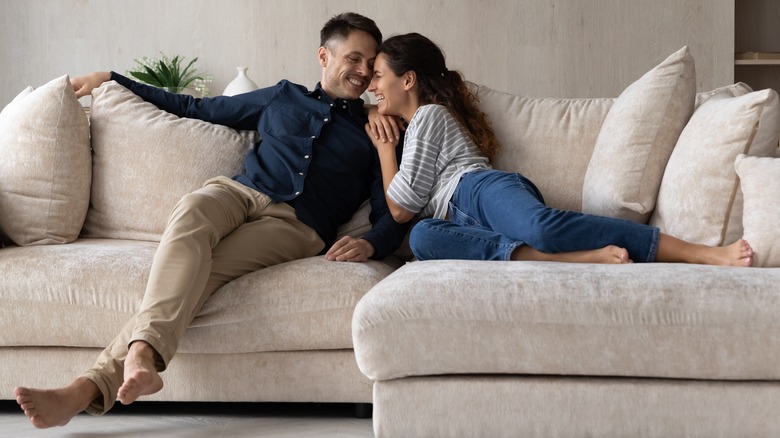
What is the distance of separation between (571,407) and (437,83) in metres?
1.15

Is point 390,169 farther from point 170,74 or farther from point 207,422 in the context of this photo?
point 170,74

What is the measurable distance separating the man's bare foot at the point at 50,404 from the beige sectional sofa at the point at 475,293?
273 mm

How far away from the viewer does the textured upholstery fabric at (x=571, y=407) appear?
5.37 feet

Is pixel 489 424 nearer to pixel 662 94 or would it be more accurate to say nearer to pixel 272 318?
pixel 272 318

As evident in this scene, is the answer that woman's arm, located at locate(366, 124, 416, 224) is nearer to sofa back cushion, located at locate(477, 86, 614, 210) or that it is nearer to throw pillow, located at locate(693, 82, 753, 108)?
sofa back cushion, located at locate(477, 86, 614, 210)

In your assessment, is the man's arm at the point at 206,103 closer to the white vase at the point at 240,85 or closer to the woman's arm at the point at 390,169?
the woman's arm at the point at 390,169

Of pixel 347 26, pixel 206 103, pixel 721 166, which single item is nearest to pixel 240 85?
pixel 206 103

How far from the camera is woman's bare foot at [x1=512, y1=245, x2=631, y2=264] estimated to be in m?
1.93

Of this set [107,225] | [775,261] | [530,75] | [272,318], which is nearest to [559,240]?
[775,261]

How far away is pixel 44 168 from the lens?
2.43 m

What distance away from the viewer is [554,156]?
2.45 meters

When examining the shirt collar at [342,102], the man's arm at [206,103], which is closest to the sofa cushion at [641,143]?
the shirt collar at [342,102]

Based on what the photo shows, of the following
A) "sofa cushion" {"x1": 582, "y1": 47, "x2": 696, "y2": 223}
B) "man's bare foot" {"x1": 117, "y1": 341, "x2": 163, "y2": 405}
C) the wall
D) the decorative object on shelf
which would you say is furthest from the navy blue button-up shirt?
the wall

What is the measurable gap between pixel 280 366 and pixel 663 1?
3117 millimetres
